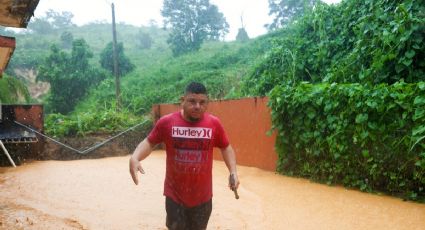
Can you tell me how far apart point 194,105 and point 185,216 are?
0.87 meters

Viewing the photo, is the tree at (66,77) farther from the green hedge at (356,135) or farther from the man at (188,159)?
the man at (188,159)

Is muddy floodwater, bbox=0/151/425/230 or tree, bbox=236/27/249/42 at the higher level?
tree, bbox=236/27/249/42

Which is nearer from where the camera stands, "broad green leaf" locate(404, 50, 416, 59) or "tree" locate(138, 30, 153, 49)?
"broad green leaf" locate(404, 50, 416, 59)

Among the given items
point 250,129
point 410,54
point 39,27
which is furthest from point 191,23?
point 410,54

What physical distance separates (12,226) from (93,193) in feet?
6.96

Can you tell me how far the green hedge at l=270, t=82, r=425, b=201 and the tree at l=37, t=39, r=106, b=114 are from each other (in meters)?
21.4

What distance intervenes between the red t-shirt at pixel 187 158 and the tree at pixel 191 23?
33028 mm

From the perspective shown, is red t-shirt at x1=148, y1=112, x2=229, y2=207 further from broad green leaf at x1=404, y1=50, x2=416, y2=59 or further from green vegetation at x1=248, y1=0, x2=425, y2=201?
broad green leaf at x1=404, y1=50, x2=416, y2=59

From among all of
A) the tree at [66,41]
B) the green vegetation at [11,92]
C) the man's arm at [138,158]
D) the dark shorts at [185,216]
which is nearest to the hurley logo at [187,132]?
the man's arm at [138,158]

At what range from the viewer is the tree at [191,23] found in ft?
120

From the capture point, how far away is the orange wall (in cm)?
838

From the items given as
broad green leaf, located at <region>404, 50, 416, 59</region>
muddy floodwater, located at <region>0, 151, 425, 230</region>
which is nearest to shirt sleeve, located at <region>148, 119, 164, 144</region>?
muddy floodwater, located at <region>0, 151, 425, 230</region>

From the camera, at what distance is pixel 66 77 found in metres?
25.8

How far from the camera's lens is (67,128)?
44.6 feet
